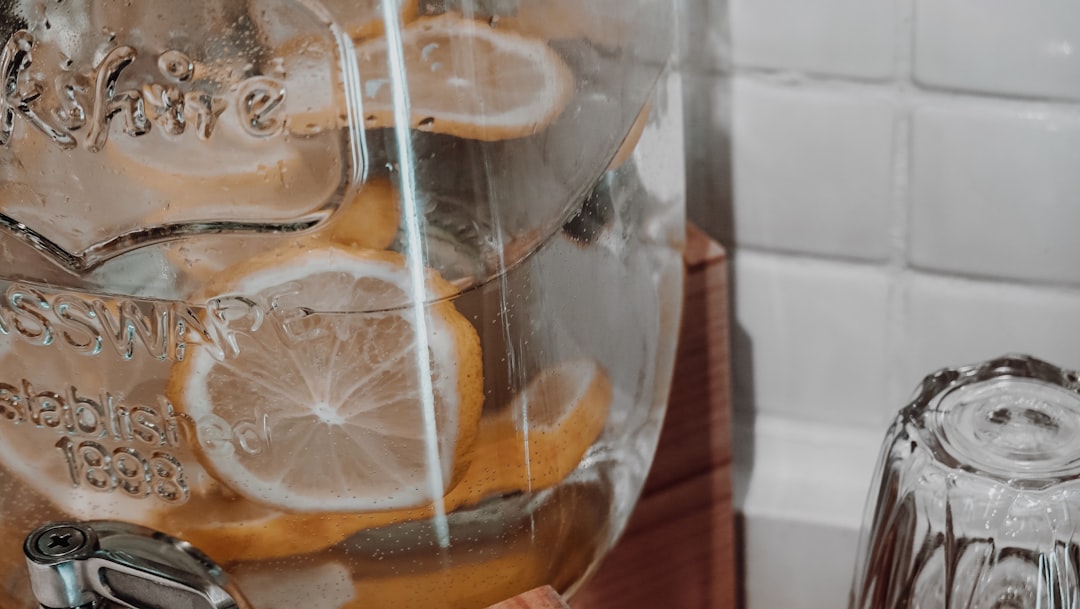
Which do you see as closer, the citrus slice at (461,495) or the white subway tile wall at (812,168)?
the citrus slice at (461,495)

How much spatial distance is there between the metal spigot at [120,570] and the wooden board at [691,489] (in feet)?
0.59

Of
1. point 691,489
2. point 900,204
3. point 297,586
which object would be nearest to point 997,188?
point 900,204

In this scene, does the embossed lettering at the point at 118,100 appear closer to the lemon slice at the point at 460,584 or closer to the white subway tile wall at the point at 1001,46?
the lemon slice at the point at 460,584

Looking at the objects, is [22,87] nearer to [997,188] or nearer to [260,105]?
→ [260,105]

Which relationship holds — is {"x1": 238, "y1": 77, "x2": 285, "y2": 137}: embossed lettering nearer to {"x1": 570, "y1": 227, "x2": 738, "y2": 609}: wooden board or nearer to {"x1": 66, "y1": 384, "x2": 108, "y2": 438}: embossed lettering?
{"x1": 66, "y1": 384, "x2": 108, "y2": 438}: embossed lettering

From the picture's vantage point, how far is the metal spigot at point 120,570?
243mm

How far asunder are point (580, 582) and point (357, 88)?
0.14 metres

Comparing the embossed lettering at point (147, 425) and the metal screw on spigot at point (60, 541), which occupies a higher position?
the embossed lettering at point (147, 425)

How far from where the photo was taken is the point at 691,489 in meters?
0.44

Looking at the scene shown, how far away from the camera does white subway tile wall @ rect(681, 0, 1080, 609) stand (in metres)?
0.37

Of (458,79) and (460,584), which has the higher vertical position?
(458,79)

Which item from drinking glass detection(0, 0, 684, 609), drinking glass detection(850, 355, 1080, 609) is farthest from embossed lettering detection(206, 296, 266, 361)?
drinking glass detection(850, 355, 1080, 609)

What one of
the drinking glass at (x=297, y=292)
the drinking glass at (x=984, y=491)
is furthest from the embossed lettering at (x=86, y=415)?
the drinking glass at (x=984, y=491)

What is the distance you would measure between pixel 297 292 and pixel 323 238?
0.04ft
